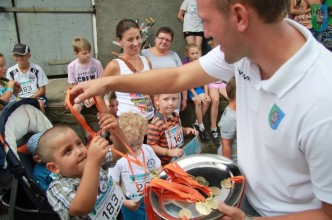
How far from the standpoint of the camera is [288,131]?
1085 millimetres

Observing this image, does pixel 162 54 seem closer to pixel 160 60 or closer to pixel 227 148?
pixel 160 60

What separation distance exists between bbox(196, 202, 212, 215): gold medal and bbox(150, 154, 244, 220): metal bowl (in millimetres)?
15

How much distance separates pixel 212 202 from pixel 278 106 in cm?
52

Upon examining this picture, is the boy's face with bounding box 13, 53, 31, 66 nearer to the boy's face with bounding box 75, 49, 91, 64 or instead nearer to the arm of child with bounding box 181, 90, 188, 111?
the boy's face with bounding box 75, 49, 91, 64

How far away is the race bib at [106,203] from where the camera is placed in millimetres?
1763

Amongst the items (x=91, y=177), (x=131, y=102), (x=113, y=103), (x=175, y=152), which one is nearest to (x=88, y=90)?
(x=91, y=177)

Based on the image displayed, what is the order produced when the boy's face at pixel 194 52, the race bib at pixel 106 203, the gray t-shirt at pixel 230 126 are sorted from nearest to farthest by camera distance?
the race bib at pixel 106 203, the gray t-shirt at pixel 230 126, the boy's face at pixel 194 52

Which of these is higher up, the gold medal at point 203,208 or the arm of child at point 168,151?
the gold medal at point 203,208

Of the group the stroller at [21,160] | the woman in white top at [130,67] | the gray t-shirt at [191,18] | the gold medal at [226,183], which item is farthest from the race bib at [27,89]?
the gold medal at [226,183]

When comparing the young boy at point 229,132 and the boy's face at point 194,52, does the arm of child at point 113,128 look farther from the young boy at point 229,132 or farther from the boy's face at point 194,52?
the boy's face at point 194,52

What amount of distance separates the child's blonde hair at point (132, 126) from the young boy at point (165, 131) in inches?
19.0

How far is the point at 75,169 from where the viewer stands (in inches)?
69.3

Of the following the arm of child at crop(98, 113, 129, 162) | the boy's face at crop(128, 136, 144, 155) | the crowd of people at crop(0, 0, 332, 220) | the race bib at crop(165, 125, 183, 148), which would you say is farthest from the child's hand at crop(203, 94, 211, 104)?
the arm of child at crop(98, 113, 129, 162)

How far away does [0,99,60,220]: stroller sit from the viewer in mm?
1919
